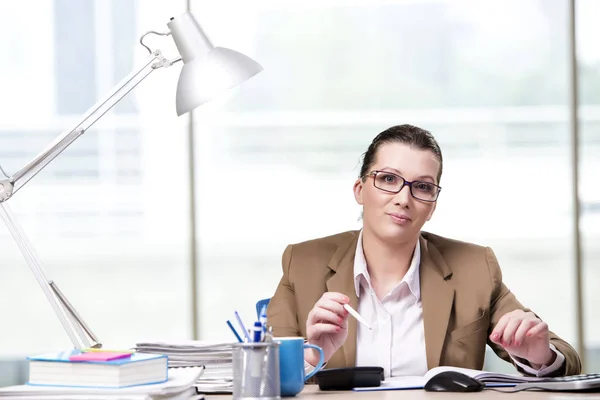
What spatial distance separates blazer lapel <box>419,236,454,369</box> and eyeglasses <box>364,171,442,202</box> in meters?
0.19

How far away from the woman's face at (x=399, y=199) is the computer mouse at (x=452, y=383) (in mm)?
632

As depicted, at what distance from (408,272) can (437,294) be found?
0.33ft

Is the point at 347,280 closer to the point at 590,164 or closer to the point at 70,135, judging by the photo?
the point at 70,135

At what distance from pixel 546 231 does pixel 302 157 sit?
3.94 ft

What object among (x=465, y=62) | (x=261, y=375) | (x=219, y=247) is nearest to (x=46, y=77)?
(x=219, y=247)

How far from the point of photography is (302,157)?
4.03m

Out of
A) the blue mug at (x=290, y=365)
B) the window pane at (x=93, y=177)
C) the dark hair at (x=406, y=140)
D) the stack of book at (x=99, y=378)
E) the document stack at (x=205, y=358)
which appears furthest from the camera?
the window pane at (x=93, y=177)

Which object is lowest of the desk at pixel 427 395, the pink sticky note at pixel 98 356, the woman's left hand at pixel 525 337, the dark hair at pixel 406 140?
the desk at pixel 427 395

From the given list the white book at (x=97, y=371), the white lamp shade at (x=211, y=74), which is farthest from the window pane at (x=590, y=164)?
the white book at (x=97, y=371)

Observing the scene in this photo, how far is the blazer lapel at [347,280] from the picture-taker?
2.30 m

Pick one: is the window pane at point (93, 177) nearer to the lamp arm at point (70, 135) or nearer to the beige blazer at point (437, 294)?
the beige blazer at point (437, 294)

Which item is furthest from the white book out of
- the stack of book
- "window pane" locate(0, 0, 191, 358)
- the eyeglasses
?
"window pane" locate(0, 0, 191, 358)

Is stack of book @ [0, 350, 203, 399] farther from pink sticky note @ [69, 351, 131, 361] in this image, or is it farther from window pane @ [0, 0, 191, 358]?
window pane @ [0, 0, 191, 358]

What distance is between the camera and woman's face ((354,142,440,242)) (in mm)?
2338
